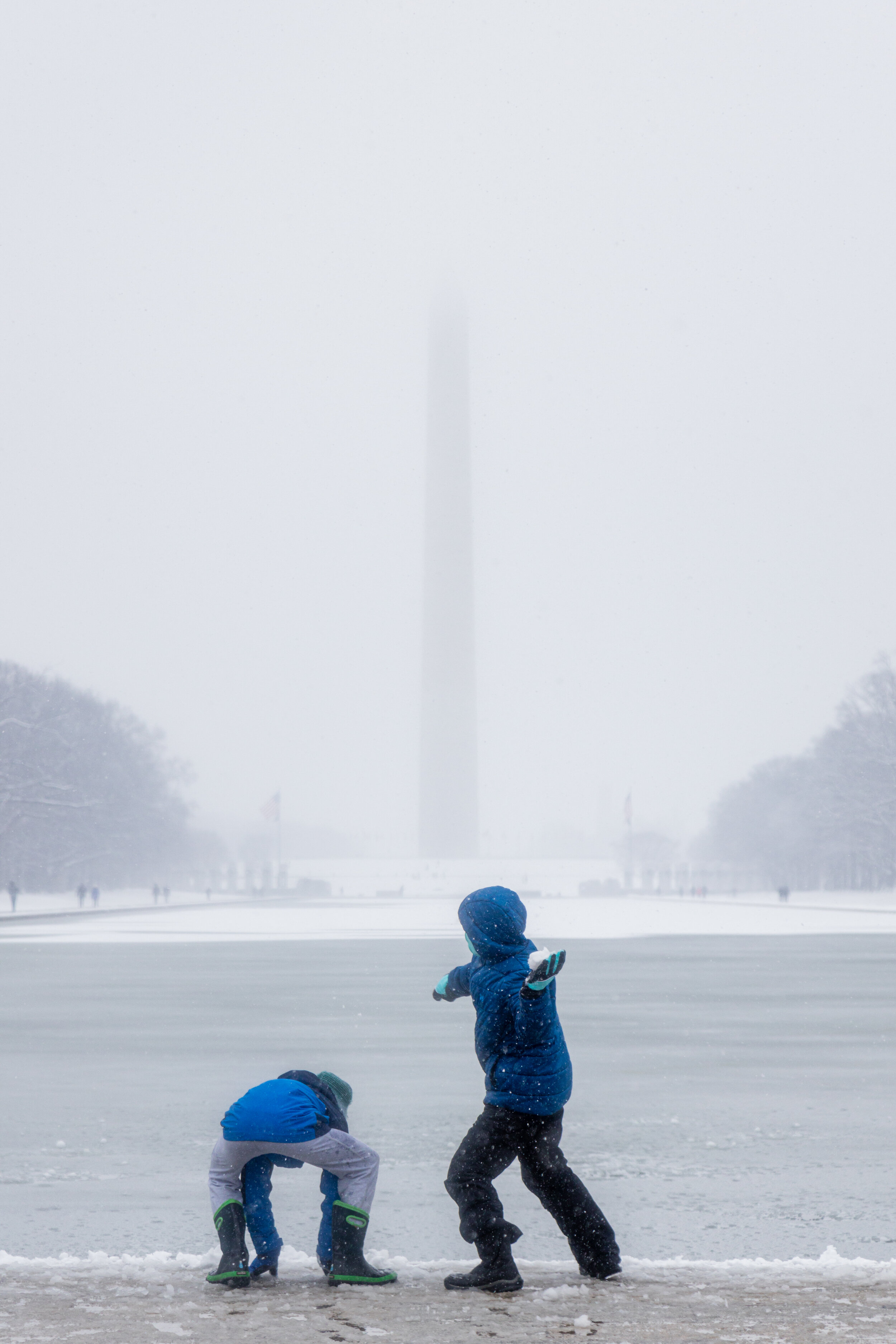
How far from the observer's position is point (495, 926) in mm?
5895

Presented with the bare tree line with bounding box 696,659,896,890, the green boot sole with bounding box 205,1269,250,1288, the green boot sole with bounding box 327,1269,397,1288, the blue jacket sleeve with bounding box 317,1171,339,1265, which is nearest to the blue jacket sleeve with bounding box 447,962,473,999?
the blue jacket sleeve with bounding box 317,1171,339,1265

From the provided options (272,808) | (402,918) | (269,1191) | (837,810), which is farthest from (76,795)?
(269,1191)

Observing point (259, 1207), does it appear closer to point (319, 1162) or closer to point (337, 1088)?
point (319, 1162)

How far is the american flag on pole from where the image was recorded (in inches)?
3420

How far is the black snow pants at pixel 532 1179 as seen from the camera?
5.84 m

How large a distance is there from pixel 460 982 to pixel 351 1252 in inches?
40.4

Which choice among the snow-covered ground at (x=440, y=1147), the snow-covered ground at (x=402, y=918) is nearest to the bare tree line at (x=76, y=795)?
the snow-covered ground at (x=402, y=918)

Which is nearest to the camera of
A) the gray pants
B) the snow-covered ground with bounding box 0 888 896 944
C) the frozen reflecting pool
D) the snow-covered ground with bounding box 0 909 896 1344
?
the snow-covered ground with bounding box 0 909 896 1344

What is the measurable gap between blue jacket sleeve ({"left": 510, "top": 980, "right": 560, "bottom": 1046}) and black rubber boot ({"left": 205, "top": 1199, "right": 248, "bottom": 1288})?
4.02 ft

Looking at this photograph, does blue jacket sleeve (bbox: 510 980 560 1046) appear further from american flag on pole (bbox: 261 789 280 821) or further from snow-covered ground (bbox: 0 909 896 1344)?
american flag on pole (bbox: 261 789 280 821)

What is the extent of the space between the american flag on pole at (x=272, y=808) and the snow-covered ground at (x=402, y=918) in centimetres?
466

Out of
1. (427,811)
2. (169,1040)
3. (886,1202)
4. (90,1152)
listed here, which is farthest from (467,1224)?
(427,811)

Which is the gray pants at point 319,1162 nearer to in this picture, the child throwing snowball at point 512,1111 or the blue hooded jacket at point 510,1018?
the child throwing snowball at point 512,1111

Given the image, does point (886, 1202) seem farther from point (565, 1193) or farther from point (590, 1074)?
point (590, 1074)
